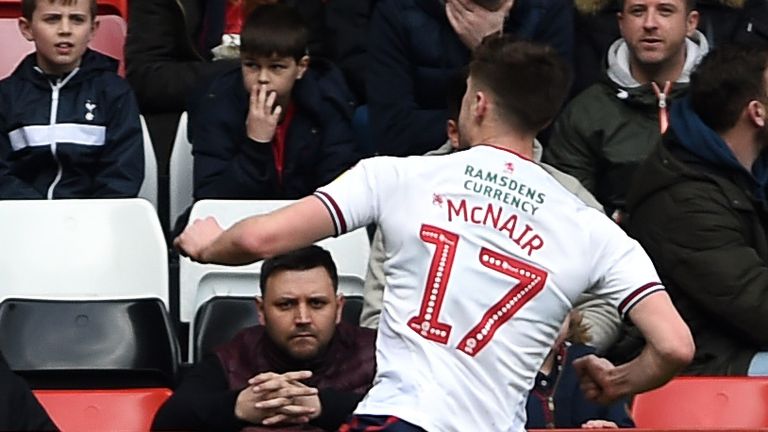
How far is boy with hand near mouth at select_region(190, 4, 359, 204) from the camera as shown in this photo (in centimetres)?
630

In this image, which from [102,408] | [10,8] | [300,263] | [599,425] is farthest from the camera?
[10,8]

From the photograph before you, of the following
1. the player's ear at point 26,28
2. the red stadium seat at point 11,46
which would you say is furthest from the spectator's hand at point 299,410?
the red stadium seat at point 11,46

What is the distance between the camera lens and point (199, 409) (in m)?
4.77

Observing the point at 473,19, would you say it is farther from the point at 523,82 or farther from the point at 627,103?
the point at 523,82

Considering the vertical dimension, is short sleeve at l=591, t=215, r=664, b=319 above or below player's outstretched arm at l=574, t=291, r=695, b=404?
above

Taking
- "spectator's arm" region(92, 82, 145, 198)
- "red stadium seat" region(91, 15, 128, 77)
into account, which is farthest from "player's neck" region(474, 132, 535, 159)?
"red stadium seat" region(91, 15, 128, 77)

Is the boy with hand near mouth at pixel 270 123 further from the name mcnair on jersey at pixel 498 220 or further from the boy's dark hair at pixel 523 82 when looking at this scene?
the name mcnair on jersey at pixel 498 220

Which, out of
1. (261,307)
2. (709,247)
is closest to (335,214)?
(261,307)

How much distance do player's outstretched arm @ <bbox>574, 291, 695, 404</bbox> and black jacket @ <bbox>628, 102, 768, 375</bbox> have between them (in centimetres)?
148

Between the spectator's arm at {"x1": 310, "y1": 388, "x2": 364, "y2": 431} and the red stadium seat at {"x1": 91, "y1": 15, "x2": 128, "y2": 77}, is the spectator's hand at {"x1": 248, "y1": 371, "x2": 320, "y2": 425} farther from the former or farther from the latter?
the red stadium seat at {"x1": 91, "y1": 15, "x2": 128, "y2": 77}

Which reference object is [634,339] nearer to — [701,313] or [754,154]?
[701,313]

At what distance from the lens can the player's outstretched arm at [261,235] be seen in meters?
3.78

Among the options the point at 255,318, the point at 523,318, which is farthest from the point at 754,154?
the point at 523,318

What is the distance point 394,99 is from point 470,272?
260 centimetres
